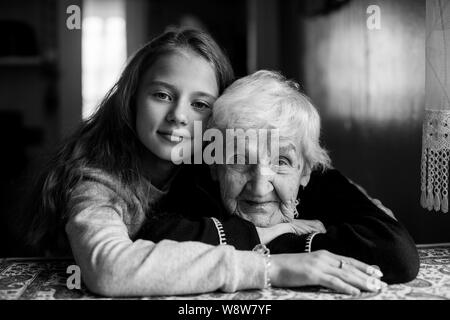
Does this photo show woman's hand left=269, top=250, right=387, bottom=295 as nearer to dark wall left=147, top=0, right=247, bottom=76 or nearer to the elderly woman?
the elderly woman

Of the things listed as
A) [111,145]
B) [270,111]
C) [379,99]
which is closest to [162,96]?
[111,145]

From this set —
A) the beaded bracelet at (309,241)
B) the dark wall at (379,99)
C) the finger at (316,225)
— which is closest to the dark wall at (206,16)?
the dark wall at (379,99)

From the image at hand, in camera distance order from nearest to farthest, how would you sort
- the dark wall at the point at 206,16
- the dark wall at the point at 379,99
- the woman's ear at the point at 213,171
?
1. the woman's ear at the point at 213,171
2. the dark wall at the point at 379,99
3. the dark wall at the point at 206,16

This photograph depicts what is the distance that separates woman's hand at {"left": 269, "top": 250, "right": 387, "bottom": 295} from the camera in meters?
1.12

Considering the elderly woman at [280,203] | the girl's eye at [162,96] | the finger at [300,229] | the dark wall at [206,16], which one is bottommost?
the finger at [300,229]

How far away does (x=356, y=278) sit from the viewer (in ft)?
3.70

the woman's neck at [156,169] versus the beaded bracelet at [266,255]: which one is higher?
the woman's neck at [156,169]

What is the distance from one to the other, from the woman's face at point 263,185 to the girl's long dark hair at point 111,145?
0.25m

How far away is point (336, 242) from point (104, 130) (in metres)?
0.72

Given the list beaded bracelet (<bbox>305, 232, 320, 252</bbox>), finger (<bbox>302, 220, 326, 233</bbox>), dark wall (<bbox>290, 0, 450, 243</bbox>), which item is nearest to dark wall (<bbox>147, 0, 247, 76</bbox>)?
dark wall (<bbox>290, 0, 450, 243</bbox>)

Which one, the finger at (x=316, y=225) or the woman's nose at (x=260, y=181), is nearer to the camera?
the woman's nose at (x=260, y=181)

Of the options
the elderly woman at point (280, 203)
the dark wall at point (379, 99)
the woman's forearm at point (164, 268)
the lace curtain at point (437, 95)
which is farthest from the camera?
the dark wall at point (379, 99)

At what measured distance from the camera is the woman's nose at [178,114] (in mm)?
1356

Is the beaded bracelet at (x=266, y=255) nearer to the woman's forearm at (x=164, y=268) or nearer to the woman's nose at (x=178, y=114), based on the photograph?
the woman's forearm at (x=164, y=268)
